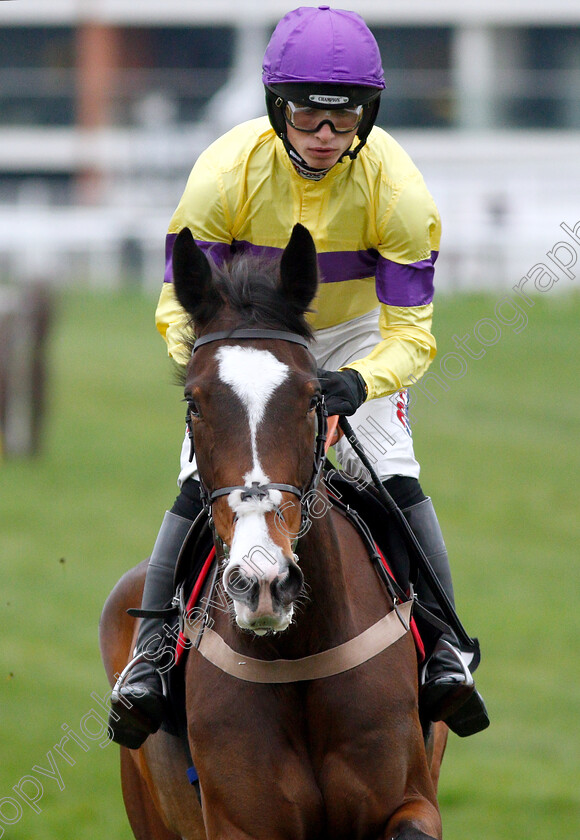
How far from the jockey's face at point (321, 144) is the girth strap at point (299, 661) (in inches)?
58.2

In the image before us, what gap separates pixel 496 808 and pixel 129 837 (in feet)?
6.44

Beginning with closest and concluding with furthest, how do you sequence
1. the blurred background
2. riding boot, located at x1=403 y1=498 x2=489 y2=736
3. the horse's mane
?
the horse's mane, riding boot, located at x1=403 y1=498 x2=489 y2=736, the blurred background

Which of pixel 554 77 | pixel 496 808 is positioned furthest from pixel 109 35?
pixel 496 808

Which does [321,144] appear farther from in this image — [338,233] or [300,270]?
[300,270]

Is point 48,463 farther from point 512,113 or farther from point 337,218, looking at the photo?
point 512,113

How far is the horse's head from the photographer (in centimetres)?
323

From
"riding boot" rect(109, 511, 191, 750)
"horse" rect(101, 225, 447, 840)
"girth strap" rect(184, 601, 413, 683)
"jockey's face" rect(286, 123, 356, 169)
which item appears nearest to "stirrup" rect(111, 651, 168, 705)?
"riding boot" rect(109, 511, 191, 750)

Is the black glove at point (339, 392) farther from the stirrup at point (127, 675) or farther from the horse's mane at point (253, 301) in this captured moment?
A: the stirrup at point (127, 675)

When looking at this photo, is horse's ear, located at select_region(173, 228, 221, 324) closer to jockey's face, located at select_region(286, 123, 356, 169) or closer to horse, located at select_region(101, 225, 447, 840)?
horse, located at select_region(101, 225, 447, 840)

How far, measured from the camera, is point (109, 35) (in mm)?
46938

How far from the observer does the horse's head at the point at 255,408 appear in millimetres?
3227

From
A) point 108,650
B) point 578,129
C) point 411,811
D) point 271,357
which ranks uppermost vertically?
point 271,357

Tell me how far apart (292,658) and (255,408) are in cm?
88

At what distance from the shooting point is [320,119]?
404cm
